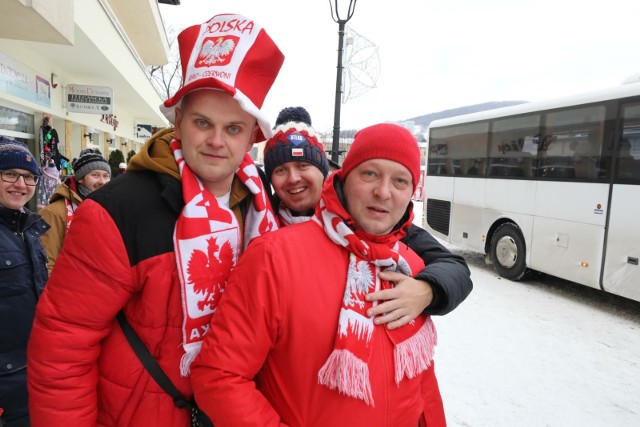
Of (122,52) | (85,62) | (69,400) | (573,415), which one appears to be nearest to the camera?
(69,400)

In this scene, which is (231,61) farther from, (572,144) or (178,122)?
(572,144)

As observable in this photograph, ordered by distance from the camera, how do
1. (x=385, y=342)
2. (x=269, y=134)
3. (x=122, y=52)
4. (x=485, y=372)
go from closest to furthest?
(x=385, y=342) < (x=269, y=134) < (x=485, y=372) < (x=122, y=52)

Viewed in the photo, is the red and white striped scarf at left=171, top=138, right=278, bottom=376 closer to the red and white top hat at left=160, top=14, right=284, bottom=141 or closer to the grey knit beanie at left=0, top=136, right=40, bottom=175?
the red and white top hat at left=160, top=14, right=284, bottom=141

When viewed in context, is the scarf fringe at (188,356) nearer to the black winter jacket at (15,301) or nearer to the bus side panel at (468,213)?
the black winter jacket at (15,301)

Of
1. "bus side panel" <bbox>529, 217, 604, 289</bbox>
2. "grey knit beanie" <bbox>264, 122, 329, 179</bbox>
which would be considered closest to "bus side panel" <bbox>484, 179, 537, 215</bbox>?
"bus side panel" <bbox>529, 217, 604, 289</bbox>

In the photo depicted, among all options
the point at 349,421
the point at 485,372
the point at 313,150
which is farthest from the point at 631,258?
the point at 349,421

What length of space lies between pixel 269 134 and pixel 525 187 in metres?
6.57

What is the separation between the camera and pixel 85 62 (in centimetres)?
786

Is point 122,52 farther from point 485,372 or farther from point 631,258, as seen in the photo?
point 631,258

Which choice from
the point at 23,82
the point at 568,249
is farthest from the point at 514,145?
the point at 23,82

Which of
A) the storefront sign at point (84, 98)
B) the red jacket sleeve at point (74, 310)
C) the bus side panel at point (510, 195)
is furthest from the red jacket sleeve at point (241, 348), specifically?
the storefront sign at point (84, 98)

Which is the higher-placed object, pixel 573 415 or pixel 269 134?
pixel 269 134

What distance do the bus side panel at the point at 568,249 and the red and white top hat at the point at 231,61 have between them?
19.6 feet

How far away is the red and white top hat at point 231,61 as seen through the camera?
1253mm
